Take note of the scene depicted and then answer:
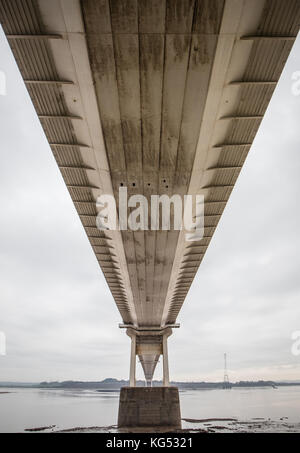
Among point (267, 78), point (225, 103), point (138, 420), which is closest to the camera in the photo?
point (267, 78)

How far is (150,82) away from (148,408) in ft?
82.3

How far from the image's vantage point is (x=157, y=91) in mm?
7117

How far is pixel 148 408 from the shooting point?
2595cm

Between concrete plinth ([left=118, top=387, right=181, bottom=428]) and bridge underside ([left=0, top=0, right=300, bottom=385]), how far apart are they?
65.2 feet

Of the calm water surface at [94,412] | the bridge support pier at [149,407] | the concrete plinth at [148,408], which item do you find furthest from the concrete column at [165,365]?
the calm water surface at [94,412]

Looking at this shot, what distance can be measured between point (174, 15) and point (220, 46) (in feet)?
3.69

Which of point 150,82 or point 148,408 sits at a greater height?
point 150,82

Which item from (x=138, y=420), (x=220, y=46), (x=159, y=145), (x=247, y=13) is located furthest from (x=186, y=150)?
(x=138, y=420)

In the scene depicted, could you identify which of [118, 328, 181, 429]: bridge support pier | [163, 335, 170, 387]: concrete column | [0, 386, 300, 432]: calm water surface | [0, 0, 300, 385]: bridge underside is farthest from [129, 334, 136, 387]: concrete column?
[0, 0, 300, 385]: bridge underside

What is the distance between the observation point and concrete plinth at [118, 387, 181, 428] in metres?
25.6

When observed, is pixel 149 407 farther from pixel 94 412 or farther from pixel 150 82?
pixel 94 412

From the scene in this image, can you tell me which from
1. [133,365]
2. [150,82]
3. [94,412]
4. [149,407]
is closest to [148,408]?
[149,407]

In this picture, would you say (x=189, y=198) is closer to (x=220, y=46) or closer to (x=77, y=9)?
(x=220, y=46)

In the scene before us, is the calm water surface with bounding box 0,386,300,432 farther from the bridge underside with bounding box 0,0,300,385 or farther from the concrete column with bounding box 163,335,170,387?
the bridge underside with bounding box 0,0,300,385
